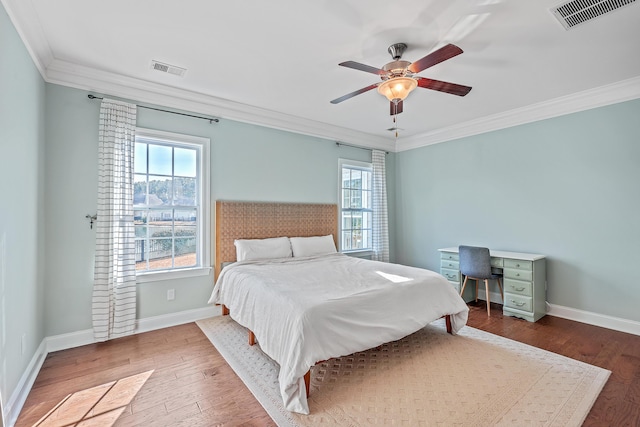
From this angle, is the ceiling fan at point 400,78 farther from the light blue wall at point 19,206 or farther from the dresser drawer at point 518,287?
the dresser drawer at point 518,287

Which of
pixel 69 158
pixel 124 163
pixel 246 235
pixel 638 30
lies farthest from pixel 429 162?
pixel 69 158

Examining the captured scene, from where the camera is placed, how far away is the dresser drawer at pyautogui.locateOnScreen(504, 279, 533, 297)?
3.56 metres

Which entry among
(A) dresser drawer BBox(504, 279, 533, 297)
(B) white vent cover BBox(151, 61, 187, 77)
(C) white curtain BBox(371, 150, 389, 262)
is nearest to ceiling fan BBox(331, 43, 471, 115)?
(B) white vent cover BBox(151, 61, 187, 77)

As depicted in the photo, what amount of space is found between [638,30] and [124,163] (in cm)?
465

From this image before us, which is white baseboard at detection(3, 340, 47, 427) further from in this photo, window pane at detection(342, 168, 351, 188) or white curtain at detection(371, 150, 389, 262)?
white curtain at detection(371, 150, 389, 262)

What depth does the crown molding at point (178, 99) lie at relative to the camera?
2867 mm

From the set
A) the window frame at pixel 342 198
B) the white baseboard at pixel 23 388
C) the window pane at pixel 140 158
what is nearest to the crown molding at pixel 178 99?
the window frame at pixel 342 198

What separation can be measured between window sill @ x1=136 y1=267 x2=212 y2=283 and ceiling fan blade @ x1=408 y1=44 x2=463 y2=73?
3.11 meters

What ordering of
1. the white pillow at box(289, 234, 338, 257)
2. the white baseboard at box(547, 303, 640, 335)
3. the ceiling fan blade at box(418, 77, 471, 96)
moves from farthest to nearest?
1. the white pillow at box(289, 234, 338, 257)
2. the white baseboard at box(547, 303, 640, 335)
3. the ceiling fan blade at box(418, 77, 471, 96)

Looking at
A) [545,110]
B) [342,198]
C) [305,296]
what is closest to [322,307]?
[305,296]

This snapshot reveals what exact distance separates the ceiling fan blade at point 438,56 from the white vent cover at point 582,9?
788 millimetres

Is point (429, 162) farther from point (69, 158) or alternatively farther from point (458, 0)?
point (69, 158)

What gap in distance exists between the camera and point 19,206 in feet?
7.09

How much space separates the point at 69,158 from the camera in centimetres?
290
